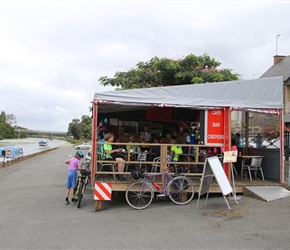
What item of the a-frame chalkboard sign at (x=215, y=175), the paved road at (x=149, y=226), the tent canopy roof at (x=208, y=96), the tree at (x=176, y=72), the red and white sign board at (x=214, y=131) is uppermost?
the tree at (x=176, y=72)

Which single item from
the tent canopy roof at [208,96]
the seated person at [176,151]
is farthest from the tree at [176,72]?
the seated person at [176,151]

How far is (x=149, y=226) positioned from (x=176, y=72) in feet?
38.5

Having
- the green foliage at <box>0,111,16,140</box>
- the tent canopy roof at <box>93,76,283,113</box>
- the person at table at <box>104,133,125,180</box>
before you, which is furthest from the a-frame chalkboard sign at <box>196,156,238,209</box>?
the green foliage at <box>0,111,16,140</box>

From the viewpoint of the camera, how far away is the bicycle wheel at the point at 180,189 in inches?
316

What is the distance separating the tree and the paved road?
893cm

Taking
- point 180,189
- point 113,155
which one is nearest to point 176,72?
point 113,155

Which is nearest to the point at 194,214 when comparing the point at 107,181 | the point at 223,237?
the point at 223,237

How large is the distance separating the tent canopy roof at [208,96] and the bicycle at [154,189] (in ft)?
6.19

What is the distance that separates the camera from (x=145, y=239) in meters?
5.62

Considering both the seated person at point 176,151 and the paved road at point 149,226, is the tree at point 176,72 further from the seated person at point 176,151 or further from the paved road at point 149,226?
the paved road at point 149,226

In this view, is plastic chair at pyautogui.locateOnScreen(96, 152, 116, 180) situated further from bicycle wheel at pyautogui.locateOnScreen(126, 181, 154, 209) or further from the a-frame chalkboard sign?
the a-frame chalkboard sign

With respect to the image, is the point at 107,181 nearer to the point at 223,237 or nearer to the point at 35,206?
the point at 35,206

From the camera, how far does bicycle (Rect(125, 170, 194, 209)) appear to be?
7.85m

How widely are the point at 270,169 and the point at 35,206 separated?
6754 millimetres
